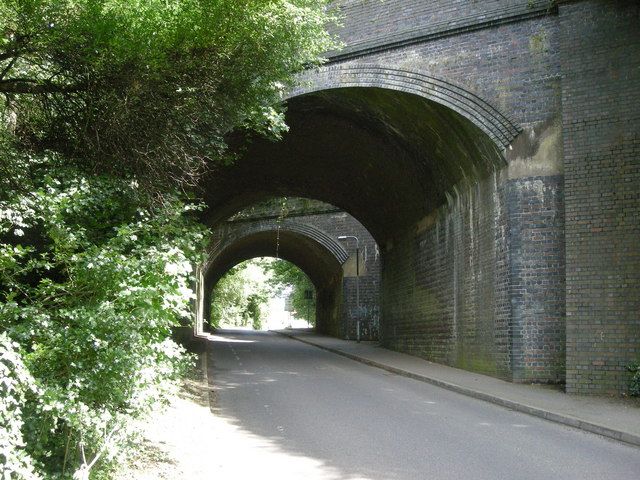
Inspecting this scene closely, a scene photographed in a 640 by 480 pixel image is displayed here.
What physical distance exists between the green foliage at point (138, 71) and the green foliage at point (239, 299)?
137 feet

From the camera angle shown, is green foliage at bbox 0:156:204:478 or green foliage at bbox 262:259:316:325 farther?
green foliage at bbox 262:259:316:325

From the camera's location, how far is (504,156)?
12.7 meters

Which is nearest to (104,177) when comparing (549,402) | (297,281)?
(549,402)

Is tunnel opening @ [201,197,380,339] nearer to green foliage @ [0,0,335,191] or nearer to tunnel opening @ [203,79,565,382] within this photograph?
tunnel opening @ [203,79,565,382]

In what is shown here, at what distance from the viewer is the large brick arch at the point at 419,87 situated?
41.9 feet

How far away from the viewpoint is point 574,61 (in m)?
11.7

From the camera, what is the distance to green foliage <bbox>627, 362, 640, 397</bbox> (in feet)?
33.5

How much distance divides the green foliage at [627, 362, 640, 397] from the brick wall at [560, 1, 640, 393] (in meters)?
0.13

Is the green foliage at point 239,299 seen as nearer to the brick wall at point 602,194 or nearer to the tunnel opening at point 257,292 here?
the tunnel opening at point 257,292

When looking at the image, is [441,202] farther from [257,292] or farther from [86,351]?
[257,292]

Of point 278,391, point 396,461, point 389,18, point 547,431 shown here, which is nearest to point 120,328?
point 396,461

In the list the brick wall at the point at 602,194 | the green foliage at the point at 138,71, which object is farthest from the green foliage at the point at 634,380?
the green foliage at the point at 138,71

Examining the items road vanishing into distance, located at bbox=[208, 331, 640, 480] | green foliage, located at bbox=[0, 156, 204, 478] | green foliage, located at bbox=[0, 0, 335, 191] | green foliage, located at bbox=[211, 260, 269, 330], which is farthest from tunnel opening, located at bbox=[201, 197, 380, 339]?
green foliage, located at bbox=[0, 156, 204, 478]

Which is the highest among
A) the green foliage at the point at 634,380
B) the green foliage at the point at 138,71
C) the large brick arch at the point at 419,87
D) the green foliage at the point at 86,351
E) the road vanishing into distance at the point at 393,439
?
the large brick arch at the point at 419,87
